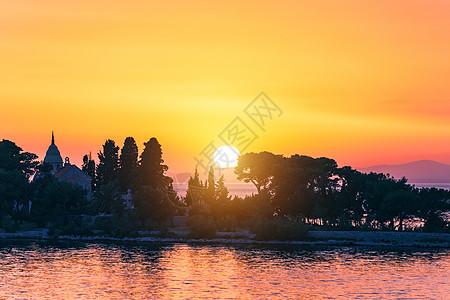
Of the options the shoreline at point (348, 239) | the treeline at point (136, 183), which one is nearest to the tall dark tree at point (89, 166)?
the treeline at point (136, 183)

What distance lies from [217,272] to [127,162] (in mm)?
52885

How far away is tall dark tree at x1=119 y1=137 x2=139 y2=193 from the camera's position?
114312mm

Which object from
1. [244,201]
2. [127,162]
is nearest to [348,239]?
[244,201]

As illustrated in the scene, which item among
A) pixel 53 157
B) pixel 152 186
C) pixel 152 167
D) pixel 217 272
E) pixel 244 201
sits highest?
pixel 53 157

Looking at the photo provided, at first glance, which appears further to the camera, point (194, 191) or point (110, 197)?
point (194, 191)

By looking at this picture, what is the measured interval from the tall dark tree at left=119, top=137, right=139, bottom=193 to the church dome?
96.7 ft

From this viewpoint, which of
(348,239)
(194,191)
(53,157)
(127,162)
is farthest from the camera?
(53,157)

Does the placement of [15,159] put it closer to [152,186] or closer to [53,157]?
[53,157]

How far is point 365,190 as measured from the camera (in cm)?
10100

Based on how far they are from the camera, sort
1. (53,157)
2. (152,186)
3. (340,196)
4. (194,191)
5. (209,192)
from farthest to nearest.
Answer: (53,157)
(194,191)
(152,186)
(209,192)
(340,196)

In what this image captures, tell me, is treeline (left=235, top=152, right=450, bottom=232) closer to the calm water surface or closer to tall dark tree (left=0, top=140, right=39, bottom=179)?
the calm water surface

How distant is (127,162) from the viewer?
376 feet

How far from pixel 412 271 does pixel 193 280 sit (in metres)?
24.2

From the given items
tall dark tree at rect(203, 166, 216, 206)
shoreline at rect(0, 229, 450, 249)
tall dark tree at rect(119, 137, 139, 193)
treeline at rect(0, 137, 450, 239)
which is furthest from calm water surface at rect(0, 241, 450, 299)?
tall dark tree at rect(119, 137, 139, 193)
